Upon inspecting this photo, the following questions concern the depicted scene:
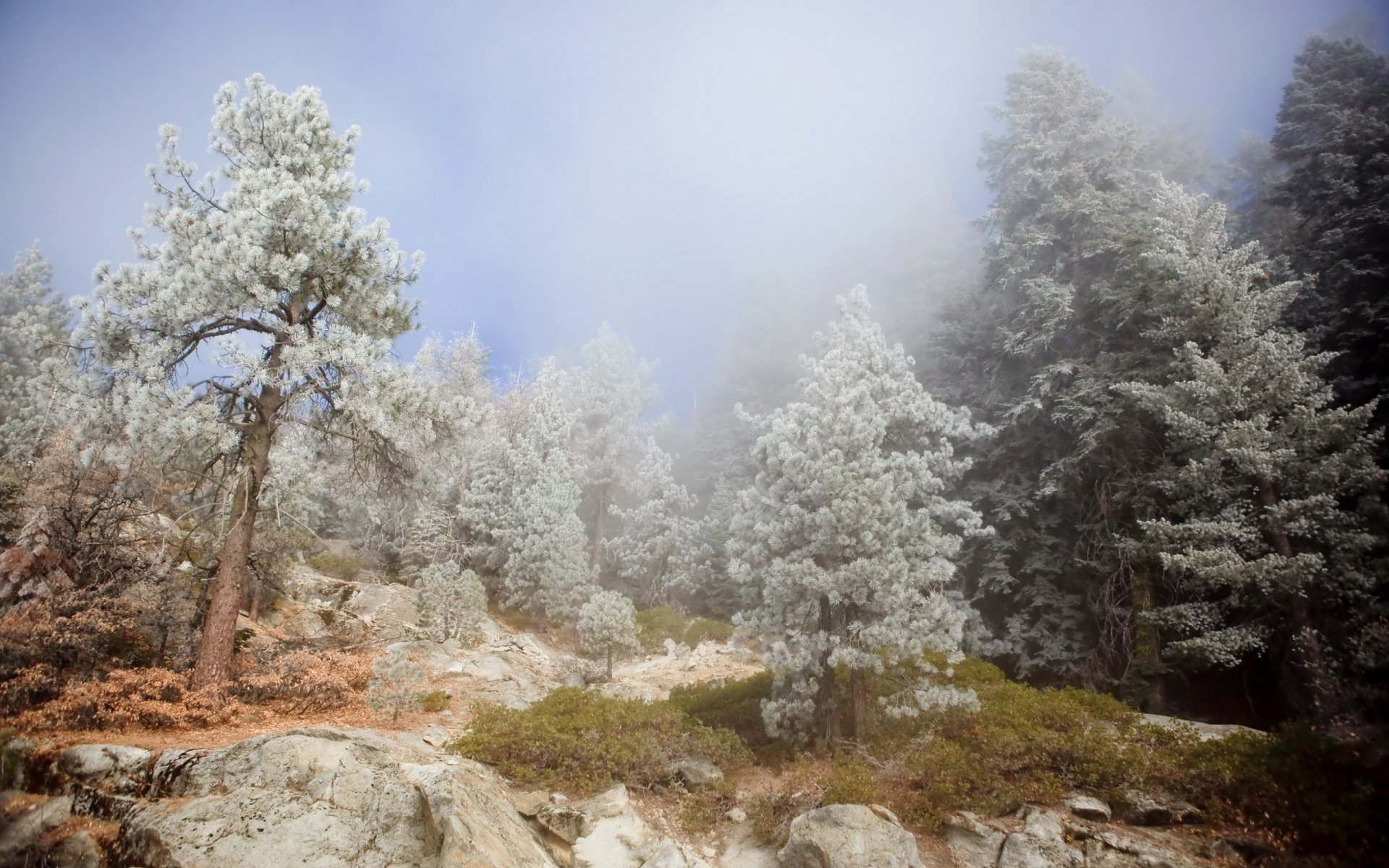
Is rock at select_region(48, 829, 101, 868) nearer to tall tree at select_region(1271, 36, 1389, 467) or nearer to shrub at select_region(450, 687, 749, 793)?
shrub at select_region(450, 687, 749, 793)

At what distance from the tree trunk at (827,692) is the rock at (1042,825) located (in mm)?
3956

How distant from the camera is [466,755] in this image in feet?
31.1

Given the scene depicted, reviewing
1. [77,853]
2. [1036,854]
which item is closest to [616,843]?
[1036,854]

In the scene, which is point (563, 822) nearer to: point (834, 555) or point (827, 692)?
point (827, 692)

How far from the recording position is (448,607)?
18.0 m

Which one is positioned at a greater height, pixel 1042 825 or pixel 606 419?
pixel 606 419

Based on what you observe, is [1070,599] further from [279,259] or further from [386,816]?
[279,259]

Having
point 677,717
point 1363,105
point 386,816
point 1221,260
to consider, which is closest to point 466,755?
point 386,816

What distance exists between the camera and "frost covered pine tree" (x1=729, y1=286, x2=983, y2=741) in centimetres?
1166

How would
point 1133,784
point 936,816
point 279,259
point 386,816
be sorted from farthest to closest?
point 279,259 → point 936,816 → point 1133,784 → point 386,816

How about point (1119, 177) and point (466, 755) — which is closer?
point (466, 755)

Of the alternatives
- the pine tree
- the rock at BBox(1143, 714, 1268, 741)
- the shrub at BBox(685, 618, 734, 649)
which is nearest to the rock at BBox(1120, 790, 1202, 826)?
the rock at BBox(1143, 714, 1268, 741)

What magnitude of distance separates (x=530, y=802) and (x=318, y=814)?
Answer: 125 inches

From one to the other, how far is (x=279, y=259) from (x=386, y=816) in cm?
888
